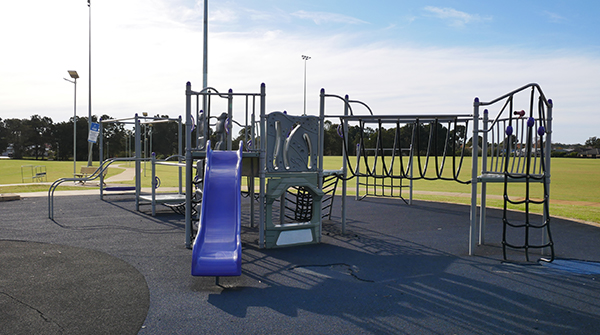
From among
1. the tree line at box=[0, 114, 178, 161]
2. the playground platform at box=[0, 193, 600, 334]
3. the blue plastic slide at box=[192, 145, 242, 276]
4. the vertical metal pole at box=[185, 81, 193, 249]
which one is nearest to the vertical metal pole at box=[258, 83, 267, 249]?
the playground platform at box=[0, 193, 600, 334]

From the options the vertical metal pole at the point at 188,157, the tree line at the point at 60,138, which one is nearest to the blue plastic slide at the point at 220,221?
the vertical metal pole at the point at 188,157

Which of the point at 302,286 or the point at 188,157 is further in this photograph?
the point at 188,157

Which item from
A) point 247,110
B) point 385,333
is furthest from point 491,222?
point 385,333

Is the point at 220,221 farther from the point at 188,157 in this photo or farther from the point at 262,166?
the point at 188,157

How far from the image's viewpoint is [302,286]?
17.0 ft

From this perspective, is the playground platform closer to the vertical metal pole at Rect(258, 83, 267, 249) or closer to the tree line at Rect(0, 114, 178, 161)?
the vertical metal pole at Rect(258, 83, 267, 249)

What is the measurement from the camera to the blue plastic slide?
5094mm

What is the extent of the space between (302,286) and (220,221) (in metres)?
1.57

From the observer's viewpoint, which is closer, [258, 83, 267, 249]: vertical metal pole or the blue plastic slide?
the blue plastic slide

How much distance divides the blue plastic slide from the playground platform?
30 centimetres

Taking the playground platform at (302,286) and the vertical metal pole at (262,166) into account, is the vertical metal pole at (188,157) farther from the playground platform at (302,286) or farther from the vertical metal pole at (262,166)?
the vertical metal pole at (262,166)

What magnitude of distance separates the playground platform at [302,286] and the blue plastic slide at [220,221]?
30 cm

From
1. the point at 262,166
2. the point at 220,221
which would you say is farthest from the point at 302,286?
the point at 262,166

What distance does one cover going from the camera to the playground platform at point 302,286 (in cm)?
402
